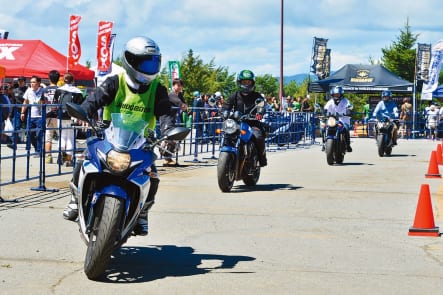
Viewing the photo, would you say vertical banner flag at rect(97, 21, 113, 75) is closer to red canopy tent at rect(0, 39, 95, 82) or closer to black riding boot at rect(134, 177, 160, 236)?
red canopy tent at rect(0, 39, 95, 82)

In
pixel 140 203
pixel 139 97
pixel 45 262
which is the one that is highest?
pixel 139 97

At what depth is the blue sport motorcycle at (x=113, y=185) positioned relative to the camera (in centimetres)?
695

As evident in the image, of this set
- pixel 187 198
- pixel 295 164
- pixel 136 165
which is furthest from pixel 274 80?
pixel 136 165

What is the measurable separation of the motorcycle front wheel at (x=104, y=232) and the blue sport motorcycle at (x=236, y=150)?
22.4ft

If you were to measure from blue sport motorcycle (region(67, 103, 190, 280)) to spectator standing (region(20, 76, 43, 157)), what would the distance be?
554 cm

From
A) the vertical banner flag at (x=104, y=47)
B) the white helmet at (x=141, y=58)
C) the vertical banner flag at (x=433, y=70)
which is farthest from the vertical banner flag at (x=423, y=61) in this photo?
the white helmet at (x=141, y=58)

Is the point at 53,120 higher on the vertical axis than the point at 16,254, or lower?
higher

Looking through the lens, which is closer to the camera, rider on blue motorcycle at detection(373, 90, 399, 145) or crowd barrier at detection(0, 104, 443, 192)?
crowd barrier at detection(0, 104, 443, 192)

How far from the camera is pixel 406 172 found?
19141 mm

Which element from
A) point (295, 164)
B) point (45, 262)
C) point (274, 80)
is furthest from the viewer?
point (274, 80)

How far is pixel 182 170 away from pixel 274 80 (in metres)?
82.0

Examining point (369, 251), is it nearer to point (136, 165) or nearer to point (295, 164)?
point (136, 165)

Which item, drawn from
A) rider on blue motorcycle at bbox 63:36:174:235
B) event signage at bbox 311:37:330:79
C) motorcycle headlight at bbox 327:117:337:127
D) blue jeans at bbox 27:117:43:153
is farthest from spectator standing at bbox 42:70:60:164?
event signage at bbox 311:37:330:79

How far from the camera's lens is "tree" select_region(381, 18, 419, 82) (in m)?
69.1
